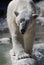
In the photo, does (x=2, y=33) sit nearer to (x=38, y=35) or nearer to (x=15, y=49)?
(x=38, y=35)

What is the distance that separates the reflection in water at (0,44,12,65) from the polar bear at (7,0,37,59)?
0.16 m

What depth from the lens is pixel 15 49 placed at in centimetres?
456

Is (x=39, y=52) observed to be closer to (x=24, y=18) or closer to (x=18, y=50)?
(x=18, y=50)

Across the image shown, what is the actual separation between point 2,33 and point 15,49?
275 centimetres

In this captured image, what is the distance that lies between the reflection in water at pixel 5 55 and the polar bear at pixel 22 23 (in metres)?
0.16

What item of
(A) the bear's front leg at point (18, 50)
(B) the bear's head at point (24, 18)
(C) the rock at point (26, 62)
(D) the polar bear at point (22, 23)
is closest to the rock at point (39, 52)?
(D) the polar bear at point (22, 23)

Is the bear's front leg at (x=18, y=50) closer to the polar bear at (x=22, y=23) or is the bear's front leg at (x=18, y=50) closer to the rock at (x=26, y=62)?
the polar bear at (x=22, y=23)

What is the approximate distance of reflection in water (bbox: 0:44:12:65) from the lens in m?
4.54

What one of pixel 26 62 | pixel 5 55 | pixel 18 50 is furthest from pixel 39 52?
pixel 26 62

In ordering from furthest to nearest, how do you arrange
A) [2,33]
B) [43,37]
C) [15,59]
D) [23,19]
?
[2,33] < [43,37] < [15,59] < [23,19]

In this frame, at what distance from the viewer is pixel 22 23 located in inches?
160

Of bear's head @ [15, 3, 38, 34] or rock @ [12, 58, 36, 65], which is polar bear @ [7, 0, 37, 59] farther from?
rock @ [12, 58, 36, 65]

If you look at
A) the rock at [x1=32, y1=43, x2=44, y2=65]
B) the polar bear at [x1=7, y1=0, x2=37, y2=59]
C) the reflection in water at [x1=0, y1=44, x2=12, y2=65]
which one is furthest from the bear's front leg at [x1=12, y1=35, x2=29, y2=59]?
the rock at [x1=32, y1=43, x2=44, y2=65]

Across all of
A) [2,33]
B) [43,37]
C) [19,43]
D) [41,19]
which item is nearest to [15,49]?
[19,43]
